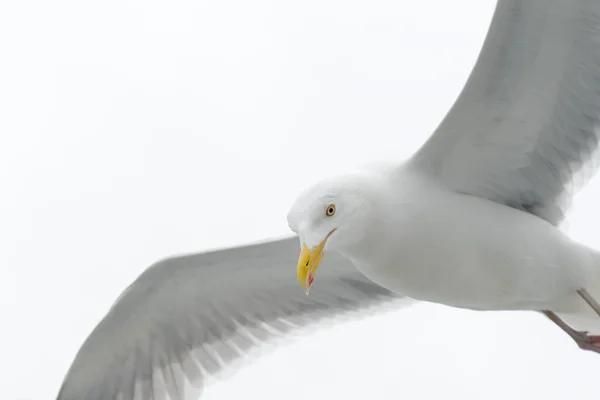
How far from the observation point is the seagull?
443 centimetres

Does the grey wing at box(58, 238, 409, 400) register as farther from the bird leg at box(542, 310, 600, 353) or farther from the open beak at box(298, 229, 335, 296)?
the open beak at box(298, 229, 335, 296)

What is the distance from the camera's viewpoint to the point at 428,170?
4777 mm

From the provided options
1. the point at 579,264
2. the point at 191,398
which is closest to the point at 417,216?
the point at 579,264

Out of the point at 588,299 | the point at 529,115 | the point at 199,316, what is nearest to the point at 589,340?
the point at 588,299

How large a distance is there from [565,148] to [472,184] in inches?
18.5

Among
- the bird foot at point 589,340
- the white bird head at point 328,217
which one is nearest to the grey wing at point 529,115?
the white bird head at point 328,217

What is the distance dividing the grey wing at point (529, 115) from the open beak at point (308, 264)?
80 cm

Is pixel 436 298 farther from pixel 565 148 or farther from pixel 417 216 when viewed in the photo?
pixel 565 148

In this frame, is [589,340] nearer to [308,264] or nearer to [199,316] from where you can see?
[308,264]

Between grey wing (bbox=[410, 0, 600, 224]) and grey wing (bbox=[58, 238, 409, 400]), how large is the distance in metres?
1.04

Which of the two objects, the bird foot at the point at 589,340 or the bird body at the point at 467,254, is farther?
the bird foot at the point at 589,340

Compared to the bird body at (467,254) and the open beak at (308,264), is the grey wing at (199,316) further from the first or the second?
the open beak at (308,264)

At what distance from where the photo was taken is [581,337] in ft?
17.0

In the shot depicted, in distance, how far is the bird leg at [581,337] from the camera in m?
5.19
